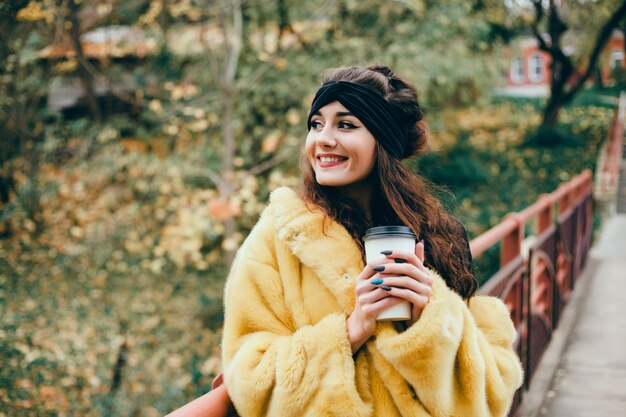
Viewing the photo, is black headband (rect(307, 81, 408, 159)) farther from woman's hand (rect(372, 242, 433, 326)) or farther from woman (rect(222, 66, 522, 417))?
woman's hand (rect(372, 242, 433, 326))

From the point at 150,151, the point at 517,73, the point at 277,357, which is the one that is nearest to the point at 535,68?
the point at 517,73

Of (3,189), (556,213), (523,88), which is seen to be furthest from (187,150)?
(523,88)

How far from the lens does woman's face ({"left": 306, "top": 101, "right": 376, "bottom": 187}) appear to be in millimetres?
1812

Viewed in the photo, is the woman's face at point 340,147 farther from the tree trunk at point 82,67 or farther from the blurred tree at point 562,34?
the blurred tree at point 562,34

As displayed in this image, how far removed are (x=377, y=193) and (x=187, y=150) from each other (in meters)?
7.94

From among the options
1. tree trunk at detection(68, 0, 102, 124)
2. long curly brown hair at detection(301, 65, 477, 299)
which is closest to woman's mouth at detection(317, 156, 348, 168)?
long curly brown hair at detection(301, 65, 477, 299)

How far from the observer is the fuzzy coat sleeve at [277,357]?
1571mm

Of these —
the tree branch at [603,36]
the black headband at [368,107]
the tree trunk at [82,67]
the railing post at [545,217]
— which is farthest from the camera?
the tree branch at [603,36]

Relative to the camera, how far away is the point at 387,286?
4.97 feet

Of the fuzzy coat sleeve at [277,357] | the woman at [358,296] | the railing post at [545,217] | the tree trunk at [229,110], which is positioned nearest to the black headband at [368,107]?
the woman at [358,296]

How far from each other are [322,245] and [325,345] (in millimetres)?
295

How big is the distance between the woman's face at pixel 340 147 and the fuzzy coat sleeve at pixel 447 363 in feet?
1.40

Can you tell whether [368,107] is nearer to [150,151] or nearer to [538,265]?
[538,265]

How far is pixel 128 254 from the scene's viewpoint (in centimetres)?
902
